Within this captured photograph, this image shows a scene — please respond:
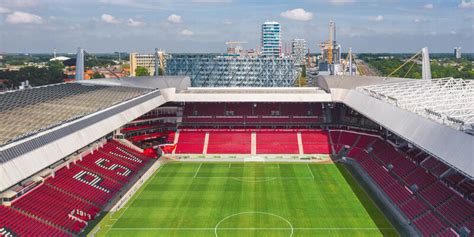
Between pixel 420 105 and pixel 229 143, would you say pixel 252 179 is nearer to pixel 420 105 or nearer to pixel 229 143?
pixel 229 143

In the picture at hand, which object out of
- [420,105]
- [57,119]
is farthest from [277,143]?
[57,119]

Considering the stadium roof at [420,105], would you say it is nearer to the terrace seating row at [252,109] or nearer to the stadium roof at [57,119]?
the terrace seating row at [252,109]

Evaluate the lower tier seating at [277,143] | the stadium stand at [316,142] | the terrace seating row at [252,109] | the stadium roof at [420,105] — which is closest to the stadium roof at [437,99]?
the stadium roof at [420,105]

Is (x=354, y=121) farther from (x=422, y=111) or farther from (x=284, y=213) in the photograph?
(x=284, y=213)

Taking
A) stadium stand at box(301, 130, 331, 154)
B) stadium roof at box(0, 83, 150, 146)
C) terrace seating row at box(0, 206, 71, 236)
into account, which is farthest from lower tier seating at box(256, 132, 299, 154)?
terrace seating row at box(0, 206, 71, 236)

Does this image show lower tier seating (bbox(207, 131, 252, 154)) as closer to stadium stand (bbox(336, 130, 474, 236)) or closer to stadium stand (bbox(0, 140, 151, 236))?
stadium stand (bbox(0, 140, 151, 236))
